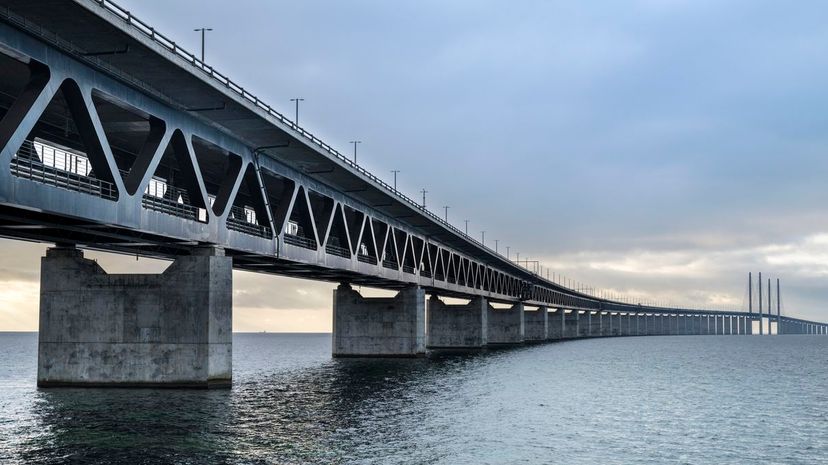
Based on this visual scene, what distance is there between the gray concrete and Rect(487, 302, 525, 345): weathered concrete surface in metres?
61.5

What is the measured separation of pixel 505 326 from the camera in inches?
5728

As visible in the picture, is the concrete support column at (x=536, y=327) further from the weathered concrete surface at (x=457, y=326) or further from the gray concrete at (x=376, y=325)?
the gray concrete at (x=376, y=325)

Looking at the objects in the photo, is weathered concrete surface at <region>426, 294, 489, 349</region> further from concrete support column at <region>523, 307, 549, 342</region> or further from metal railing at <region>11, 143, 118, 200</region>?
metal railing at <region>11, 143, 118, 200</region>

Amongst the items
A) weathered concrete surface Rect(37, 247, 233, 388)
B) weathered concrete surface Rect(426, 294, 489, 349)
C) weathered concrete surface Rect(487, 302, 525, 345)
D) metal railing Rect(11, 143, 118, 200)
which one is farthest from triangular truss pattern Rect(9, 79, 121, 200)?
weathered concrete surface Rect(487, 302, 525, 345)

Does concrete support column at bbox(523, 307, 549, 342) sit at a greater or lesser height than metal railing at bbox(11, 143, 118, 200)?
lesser

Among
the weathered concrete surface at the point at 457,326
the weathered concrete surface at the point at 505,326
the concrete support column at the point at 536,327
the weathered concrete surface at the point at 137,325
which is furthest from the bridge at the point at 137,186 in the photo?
the concrete support column at the point at 536,327

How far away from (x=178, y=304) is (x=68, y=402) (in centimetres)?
669

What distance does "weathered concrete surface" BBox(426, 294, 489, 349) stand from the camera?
4651 inches

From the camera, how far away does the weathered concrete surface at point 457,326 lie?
388ft

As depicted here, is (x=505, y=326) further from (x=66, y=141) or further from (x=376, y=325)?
(x=66, y=141)

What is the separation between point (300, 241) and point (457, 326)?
67583 millimetres

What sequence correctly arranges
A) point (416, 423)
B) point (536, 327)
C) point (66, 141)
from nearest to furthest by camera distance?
point (416, 423) < point (66, 141) < point (536, 327)

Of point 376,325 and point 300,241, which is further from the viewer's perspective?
point 376,325

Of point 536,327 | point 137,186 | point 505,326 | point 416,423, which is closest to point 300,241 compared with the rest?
point 137,186
